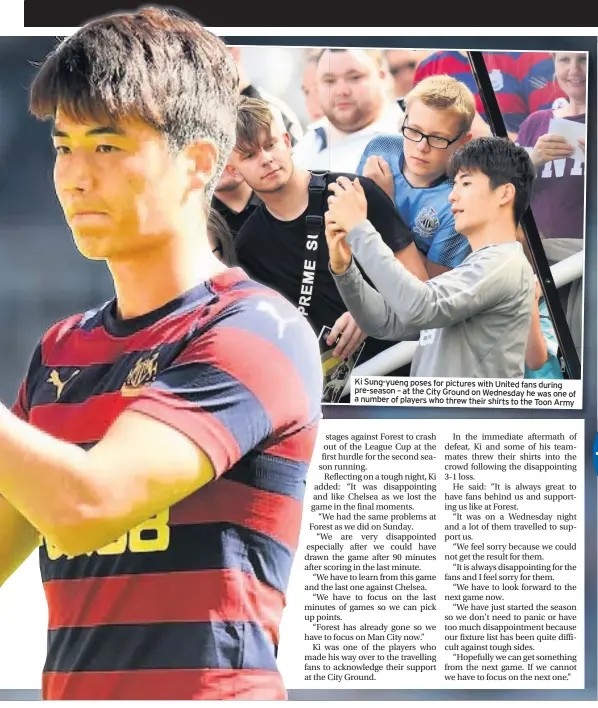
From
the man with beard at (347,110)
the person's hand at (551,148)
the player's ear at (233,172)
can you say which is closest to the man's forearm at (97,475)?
the player's ear at (233,172)

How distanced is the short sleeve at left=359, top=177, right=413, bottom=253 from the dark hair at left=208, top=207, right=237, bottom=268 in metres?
0.32

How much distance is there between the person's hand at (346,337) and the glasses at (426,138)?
45 centimetres

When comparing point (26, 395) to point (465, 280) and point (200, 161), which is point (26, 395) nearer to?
point (200, 161)

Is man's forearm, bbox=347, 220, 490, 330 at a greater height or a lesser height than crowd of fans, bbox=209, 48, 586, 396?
lesser

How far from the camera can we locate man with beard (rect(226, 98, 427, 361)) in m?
2.32

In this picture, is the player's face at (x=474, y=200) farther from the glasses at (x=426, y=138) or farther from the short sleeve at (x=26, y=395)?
the short sleeve at (x=26, y=395)

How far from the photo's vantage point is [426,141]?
2.37m

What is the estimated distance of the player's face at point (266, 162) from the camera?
2320mm

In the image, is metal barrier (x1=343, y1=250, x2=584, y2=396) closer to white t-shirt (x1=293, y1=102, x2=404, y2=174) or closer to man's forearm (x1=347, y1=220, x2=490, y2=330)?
man's forearm (x1=347, y1=220, x2=490, y2=330)

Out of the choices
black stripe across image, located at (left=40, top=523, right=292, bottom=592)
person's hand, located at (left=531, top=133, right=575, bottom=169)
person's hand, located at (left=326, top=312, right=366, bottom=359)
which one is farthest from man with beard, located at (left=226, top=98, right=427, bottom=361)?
black stripe across image, located at (left=40, top=523, right=292, bottom=592)

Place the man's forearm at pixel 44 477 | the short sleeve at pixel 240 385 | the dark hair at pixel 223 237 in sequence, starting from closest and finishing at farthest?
the man's forearm at pixel 44 477, the short sleeve at pixel 240 385, the dark hair at pixel 223 237

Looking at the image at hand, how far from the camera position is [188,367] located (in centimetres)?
169

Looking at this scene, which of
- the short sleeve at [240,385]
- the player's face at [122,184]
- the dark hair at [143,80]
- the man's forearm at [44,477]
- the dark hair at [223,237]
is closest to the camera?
the man's forearm at [44,477]

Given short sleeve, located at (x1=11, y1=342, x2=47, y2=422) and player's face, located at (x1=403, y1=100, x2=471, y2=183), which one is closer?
short sleeve, located at (x1=11, y1=342, x2=47, y2=422)
